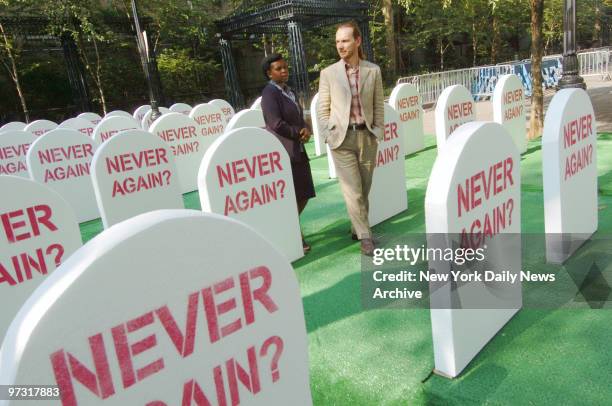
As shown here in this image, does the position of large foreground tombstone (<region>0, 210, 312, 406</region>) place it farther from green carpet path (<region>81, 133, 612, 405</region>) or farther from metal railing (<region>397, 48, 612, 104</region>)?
metal railing (<region>397, 48, 612, 104</region>)

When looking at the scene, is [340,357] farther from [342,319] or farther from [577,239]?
[577,239]

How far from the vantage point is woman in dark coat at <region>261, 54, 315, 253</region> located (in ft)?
13.4

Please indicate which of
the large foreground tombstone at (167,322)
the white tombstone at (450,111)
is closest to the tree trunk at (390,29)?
the white tombstone at (450,111)

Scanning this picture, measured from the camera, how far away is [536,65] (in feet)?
26.8

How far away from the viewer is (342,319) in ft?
10.4

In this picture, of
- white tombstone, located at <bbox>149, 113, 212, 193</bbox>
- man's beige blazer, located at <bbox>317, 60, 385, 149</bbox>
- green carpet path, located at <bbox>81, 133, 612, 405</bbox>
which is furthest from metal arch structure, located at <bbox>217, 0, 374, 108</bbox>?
green carpet path, located at <bbox>81, 133, 612, 405</bbox>

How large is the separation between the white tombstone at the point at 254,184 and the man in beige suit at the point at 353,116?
18.8 inches

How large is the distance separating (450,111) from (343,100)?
10.4 feet

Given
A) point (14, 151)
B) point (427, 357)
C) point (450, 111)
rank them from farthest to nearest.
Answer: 1. point (14, 151)
2. point (450, 111)
3. point (427, 357)

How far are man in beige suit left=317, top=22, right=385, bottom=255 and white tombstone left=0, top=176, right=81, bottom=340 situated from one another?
205cm

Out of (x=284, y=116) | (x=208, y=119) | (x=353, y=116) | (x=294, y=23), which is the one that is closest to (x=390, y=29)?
(x=294, y=23)

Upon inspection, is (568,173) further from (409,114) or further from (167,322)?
(409,114)

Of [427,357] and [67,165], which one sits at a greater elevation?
[67,165]

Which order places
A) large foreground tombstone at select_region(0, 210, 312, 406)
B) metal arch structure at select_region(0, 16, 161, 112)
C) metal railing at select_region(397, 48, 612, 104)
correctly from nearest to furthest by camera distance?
large foreground tombstone at select_region(0, 210, 312, 406) < metal arch structure at select_region(0, 16, 161, 112) < metal railing at select_region(397, 48, 612, 104)
